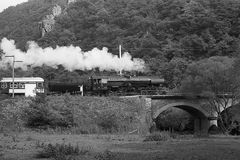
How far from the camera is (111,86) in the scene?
58.7 meters

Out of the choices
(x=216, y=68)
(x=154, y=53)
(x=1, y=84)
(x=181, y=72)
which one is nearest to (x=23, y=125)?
(x=1, y=84)

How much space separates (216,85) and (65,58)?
2171cm

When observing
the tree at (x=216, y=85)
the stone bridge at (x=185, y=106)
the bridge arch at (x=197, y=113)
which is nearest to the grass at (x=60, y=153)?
the stone bridge at (x=185, y=106)

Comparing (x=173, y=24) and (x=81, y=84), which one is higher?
(x=173, y=24)

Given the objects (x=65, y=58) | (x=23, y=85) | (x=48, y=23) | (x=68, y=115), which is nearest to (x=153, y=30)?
(x=48, y=23)

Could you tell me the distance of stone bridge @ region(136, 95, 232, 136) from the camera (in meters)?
57.5

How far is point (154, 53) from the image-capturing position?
10131 centimetres

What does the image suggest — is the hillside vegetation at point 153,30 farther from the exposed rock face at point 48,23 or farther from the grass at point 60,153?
the grass at point 60,153

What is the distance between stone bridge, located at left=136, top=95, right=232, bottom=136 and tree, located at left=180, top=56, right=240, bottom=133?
4.16ft

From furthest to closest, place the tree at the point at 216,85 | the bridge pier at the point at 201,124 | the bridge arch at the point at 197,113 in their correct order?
the bridge pier at the point at 201,124 → the bridge arch at the point at 197,113 → the tree at the point at 216,85

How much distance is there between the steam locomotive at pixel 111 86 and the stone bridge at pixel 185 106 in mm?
1758

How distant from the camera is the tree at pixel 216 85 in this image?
60.2 metres

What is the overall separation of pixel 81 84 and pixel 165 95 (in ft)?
38.8

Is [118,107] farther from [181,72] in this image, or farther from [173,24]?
[173,24]
